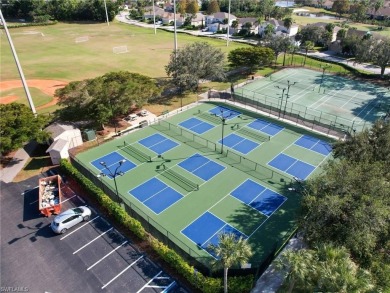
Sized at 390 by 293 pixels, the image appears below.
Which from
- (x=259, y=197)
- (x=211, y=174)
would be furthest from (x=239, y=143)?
(x=259, y=197)

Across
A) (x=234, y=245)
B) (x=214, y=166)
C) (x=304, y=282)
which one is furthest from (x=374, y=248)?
(x=214, y=166)

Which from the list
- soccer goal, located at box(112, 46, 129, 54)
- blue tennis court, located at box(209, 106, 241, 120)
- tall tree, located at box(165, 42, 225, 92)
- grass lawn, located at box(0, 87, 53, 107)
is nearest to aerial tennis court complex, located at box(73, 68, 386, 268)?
blue tennis court, located at box(209, 106, 241, 120)

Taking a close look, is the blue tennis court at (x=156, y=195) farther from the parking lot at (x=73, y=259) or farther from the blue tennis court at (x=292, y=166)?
the blue tennis court at (x=292, y=166)

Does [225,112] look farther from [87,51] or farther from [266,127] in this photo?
[87,51]

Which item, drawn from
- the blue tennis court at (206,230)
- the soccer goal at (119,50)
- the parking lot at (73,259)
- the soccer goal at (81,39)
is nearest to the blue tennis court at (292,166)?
the blue tennis court at (206,230)

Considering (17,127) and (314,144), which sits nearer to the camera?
(17,127)

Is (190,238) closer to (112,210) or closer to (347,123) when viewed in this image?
(112,210)
